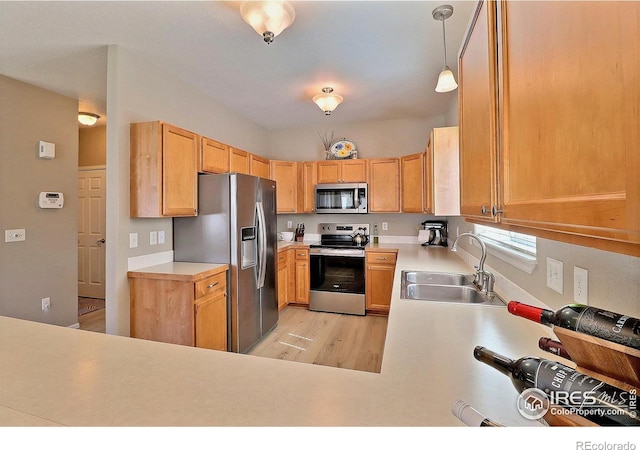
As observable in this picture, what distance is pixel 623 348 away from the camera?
16.4 inches

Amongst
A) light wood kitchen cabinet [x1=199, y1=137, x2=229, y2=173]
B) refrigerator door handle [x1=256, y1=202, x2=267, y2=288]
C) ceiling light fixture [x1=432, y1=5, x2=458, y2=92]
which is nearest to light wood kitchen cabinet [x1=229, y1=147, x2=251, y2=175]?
light wood kitchen cabinet [x1=199, y1=137, x2=229, y2=173]

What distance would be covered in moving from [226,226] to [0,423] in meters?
2.08

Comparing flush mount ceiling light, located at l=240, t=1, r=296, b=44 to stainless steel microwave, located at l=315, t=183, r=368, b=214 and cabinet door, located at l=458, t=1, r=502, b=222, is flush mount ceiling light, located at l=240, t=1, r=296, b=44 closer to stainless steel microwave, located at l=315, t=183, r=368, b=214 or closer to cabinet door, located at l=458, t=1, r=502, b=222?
cabinet door, located at l=458, t=1, r=502, b=222

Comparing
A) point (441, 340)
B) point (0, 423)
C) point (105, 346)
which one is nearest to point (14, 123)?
point (105, 346)

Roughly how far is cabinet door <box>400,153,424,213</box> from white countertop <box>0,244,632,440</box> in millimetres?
2756

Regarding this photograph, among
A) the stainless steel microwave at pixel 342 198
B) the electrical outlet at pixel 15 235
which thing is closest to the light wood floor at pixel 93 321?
the electrical outlet at pixel 15 235

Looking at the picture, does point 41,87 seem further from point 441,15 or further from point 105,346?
point 441,15

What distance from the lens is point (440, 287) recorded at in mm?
2057

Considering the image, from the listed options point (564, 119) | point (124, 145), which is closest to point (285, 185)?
point (124, 145)

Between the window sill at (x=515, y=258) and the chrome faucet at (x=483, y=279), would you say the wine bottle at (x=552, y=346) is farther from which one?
the chrome faucet at (x=483, y=279)

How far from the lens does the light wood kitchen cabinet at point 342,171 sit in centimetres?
416

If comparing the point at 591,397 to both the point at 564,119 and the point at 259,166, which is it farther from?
the point at 259,166

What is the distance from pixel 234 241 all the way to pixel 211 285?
0.43 metres

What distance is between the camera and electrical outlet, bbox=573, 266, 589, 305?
3.11 feet
